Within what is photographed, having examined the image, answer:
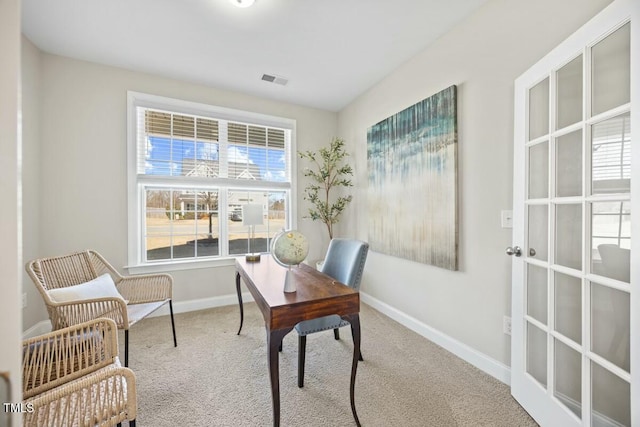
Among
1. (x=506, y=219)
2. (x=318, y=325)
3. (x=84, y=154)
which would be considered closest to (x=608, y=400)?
(x=506, y=219)

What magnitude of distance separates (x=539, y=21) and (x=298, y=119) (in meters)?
2.63

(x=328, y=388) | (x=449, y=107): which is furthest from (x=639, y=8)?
(x=328, y=388)

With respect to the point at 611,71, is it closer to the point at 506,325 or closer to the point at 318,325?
the point at 506,325

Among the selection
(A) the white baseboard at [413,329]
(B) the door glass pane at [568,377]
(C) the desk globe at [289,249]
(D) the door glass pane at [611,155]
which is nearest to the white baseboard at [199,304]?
(A) the white baseboard at [413,329]

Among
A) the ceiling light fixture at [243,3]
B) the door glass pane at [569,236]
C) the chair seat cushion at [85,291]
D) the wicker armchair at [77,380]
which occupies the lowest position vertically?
the wicker armchair at [77,380]

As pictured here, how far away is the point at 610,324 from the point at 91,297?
287cm

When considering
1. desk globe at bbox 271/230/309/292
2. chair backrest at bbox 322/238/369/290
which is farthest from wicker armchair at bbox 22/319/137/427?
chair backrest at bbox 322/238/369/290

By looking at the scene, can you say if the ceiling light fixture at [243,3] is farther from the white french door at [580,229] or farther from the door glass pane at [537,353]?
the door glass pane at [537,353]

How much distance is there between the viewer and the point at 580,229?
50.1 inches

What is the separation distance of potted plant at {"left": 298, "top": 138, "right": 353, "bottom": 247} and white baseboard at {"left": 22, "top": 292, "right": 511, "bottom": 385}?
116 centimetres

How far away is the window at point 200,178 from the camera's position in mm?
2873

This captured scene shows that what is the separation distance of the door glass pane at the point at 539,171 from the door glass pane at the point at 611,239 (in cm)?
31

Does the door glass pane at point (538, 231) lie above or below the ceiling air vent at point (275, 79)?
below

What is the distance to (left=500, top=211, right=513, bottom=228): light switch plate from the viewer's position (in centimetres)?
177
